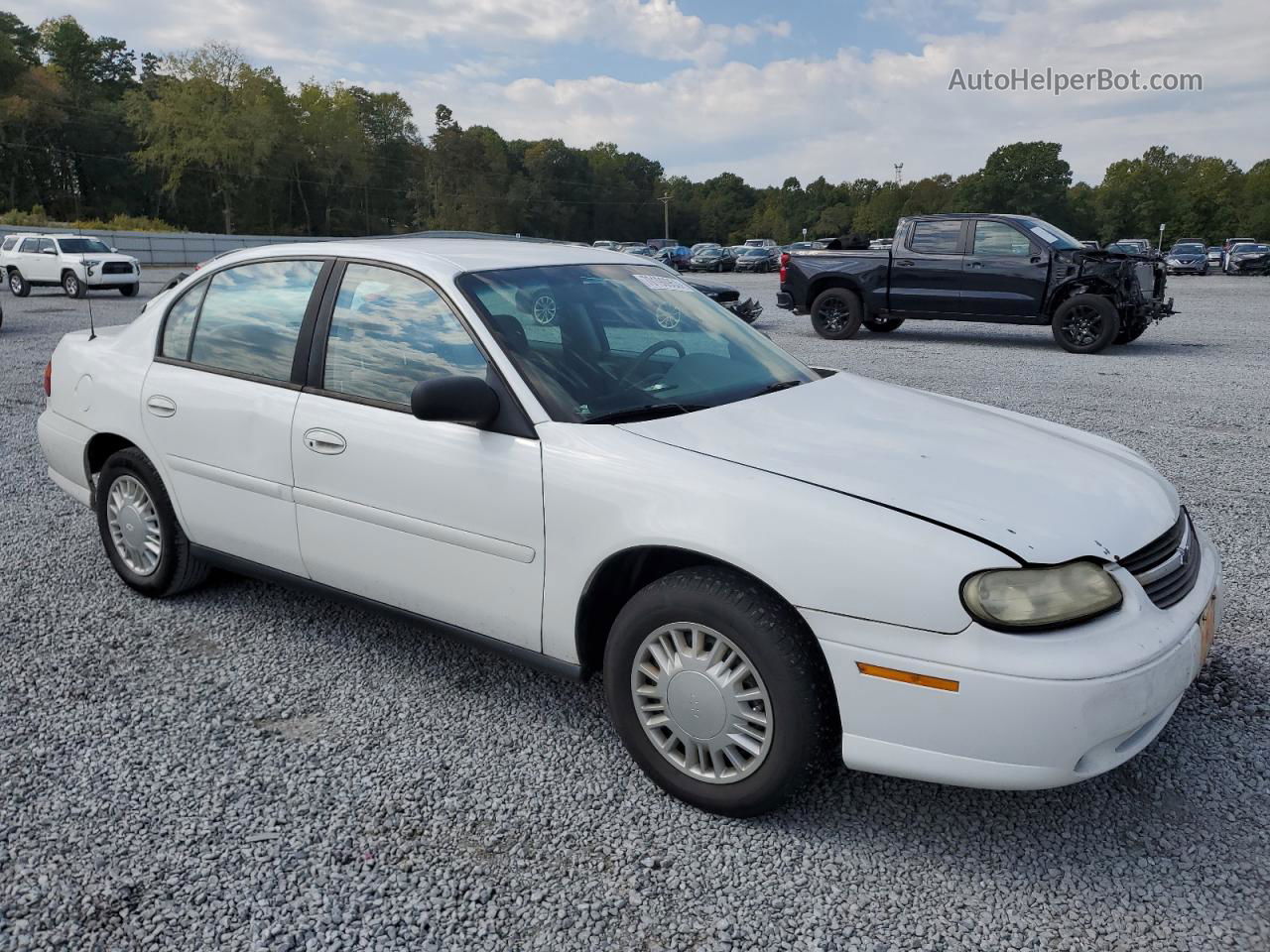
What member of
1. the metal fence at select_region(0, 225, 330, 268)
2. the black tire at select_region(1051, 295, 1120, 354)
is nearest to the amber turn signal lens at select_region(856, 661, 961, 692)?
the black tire at select_region(1051, 295, 1120, 354)

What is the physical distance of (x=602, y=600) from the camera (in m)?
2.80

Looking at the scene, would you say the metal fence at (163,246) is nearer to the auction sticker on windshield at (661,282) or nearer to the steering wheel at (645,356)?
the auction sticker on windshield at (661,282)

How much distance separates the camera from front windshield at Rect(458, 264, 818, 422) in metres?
2.93

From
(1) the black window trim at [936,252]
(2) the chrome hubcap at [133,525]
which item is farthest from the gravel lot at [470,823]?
(1) the black window trim at [936,252]

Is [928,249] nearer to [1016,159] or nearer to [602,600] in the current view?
[602,600]

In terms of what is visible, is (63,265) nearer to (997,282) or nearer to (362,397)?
(997,282)

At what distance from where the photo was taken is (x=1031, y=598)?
7.21 feet

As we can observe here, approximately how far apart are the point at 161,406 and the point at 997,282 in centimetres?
1180

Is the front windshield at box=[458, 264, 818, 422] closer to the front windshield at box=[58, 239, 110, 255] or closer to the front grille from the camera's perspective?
the front grille

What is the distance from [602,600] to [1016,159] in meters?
120

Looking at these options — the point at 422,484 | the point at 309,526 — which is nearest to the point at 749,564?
the point at 422,484

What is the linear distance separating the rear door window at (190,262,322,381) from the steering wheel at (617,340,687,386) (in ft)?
4.09

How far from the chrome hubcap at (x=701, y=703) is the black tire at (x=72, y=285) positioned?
23.5 meters

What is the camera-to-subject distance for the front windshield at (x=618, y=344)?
9.62ft
